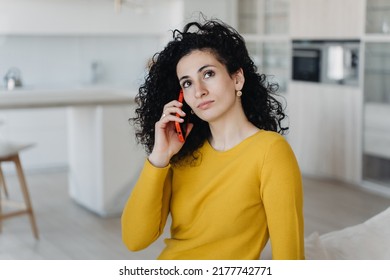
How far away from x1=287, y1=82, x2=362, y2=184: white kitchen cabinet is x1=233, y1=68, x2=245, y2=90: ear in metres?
3.30

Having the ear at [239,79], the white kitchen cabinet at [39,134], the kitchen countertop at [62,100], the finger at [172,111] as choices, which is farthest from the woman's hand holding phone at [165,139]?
the white kitchen cabinet at [39,134]

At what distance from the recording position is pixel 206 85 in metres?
1.31

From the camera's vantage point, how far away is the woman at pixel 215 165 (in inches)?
49.3

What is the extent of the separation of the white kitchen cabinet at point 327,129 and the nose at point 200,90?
338 centimetres

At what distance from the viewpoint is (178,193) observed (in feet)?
4.54

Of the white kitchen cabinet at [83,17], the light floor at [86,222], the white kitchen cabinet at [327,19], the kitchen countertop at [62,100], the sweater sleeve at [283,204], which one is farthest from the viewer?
the white kitchen cabinet at [83,17]

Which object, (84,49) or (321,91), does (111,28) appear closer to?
(84,49)

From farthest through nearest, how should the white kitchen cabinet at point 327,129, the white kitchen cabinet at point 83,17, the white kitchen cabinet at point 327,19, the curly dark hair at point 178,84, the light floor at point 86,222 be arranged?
the white kitchen cabinet at point 83,17
the white kitchen cabinet at point 327,129
the white kitchen cabinet at point 327,19
the light floor at point 86,222
the curly dark hair at point 178,84

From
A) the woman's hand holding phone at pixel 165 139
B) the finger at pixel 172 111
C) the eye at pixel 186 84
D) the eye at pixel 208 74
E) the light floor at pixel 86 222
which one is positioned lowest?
the light floor at pixel 86 222

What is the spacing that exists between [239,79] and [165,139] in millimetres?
196

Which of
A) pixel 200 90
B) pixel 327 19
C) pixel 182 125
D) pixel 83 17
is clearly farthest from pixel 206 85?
pixel 83 17

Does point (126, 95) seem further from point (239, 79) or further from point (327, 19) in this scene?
point (239, 79)

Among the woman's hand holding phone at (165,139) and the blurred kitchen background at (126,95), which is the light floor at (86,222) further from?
the woman's hand holding phone at (165,139)

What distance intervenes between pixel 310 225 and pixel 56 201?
5.38 ft
